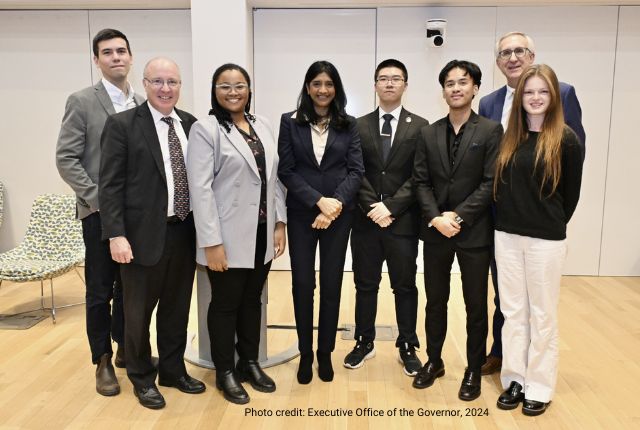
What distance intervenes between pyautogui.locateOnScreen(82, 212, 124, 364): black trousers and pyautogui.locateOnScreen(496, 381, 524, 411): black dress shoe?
2.05m

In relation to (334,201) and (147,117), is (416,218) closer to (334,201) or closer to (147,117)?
(334,201)

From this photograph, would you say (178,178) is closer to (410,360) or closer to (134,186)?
(134,186)

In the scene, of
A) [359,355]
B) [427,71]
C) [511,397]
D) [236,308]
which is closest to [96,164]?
[236,308]

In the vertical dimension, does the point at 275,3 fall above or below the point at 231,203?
above

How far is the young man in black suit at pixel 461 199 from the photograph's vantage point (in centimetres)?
272

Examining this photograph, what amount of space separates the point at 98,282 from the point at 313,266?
1.11m

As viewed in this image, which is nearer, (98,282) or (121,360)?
(98,282)

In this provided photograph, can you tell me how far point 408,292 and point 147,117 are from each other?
1.65 m

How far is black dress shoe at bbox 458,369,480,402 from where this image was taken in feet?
9.47

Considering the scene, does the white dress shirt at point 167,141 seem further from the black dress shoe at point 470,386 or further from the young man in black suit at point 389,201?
the black dress shoe at point 470,386

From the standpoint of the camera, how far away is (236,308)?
9.32 ft

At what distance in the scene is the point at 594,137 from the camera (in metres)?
5.18

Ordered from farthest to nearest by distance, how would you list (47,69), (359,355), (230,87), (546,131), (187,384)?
(47,69)
(359,355)
(187,384)
(230,87)
(546,131)

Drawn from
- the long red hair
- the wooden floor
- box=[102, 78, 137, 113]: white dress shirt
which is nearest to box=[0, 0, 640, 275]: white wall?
the wooden floor
